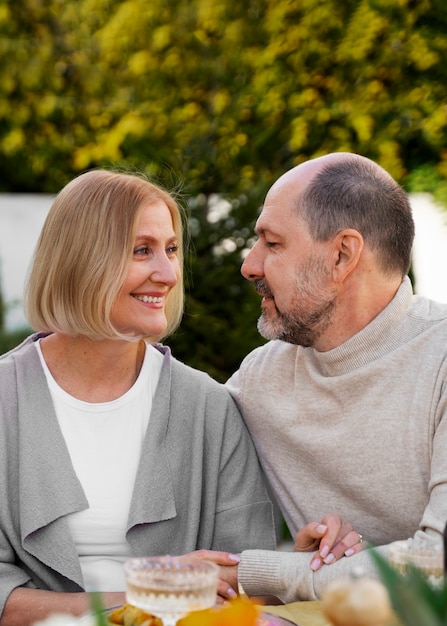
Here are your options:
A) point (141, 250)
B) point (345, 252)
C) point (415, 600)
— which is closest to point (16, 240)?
point (141, 250)

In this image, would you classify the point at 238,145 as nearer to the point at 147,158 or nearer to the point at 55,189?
the point at 147,158

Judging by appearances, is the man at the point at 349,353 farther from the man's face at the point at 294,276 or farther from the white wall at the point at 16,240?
the white wall at the point at 16,240

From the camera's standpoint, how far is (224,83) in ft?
27.6

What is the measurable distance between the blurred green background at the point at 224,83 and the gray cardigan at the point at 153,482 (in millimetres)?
4295

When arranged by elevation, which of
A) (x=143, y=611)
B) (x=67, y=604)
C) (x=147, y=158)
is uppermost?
(x=147, y=158)

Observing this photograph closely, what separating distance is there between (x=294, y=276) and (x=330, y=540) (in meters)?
0.73

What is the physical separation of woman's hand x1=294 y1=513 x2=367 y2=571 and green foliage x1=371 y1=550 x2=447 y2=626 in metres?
1.11

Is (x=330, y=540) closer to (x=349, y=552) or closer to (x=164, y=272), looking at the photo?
(x=349, y=552)

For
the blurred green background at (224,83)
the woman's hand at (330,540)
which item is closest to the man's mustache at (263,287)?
the woman's hand at (330,540)

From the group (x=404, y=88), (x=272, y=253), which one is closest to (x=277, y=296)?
(x=272, y=253)

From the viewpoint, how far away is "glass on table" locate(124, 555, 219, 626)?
1.43 m

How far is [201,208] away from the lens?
16.1 ft

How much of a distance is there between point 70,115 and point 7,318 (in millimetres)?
2103

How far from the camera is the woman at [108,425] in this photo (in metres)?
2.45
